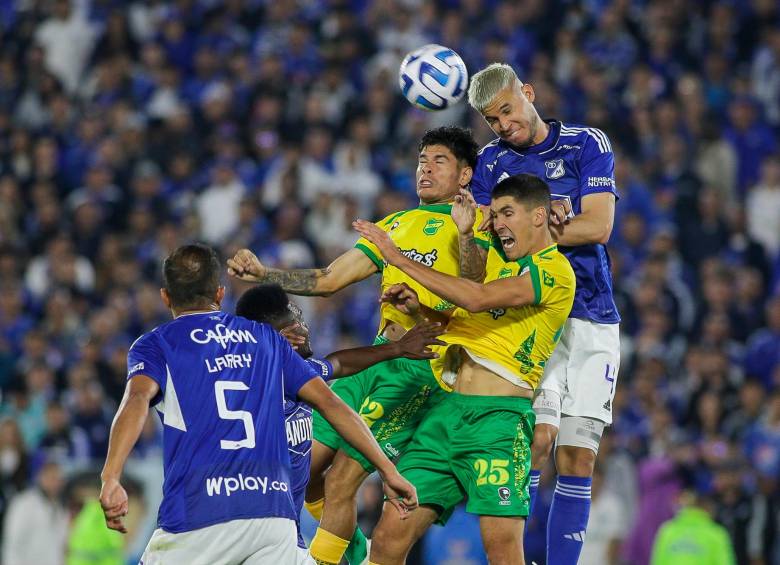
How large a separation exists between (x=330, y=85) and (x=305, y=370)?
37.0ft

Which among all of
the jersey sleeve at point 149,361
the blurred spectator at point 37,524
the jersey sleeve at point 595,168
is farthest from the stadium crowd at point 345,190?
the jersey sleeve at point 149,361

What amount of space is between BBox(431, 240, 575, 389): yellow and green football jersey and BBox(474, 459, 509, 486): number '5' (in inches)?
16.6

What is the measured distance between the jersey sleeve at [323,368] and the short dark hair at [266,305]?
1.06 ft

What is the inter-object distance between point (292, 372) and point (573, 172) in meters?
2.25

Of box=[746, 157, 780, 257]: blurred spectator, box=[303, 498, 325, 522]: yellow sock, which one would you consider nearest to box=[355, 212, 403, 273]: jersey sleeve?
box=[303, 498, 325, 522]: yellow sock

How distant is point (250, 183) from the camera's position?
1634 centimetres

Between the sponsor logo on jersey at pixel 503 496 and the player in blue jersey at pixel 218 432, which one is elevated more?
the player in blue jersey at pixel 218 432

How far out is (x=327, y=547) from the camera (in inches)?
288

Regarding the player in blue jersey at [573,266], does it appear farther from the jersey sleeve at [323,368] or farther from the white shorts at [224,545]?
the white shorts at [224,545]

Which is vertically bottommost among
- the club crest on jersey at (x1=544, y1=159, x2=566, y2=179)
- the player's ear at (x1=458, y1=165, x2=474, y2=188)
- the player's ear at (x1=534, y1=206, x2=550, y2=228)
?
the player's ear at (x1=534, y1=206, x2=550, y2=228)

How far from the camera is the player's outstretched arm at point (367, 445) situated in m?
5.99

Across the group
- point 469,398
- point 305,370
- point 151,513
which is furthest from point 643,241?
point 305,370

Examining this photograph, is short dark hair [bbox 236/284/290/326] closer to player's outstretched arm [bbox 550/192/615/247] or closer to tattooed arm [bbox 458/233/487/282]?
tattooed arm [bbox 458/233/487/282]

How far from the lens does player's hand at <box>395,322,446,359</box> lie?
22.9ft
